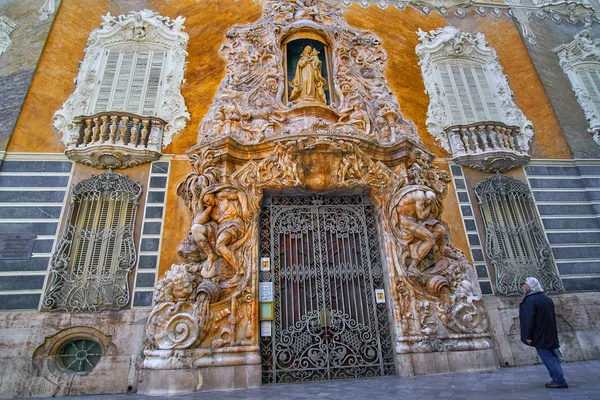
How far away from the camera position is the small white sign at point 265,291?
7086 millimetres

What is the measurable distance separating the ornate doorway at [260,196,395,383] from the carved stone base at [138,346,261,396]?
Result: 0.64 m

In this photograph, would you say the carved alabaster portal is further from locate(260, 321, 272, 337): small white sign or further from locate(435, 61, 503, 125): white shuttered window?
locate(260, 321, 272, 337): small white sign

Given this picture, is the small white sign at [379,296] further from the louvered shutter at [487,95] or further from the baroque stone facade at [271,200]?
the louvered shutter at [487,95]

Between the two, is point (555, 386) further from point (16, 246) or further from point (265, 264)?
point (16, 246)

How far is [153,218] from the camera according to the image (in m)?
7.86

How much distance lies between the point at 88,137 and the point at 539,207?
10.8m

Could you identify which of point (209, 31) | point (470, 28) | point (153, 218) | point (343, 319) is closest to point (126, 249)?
point (153, 218)

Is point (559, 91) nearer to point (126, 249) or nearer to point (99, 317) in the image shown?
point (126, 249)

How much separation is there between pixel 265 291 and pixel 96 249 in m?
3.55

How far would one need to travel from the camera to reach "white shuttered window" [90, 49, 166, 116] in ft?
30.1

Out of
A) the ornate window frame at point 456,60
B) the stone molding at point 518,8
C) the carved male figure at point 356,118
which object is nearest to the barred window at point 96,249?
the carved male figure at point 356,118

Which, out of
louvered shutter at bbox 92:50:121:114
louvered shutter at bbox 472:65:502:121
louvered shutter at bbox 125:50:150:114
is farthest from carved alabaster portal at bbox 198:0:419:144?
louvered shutter at bbox 472:65:502:121

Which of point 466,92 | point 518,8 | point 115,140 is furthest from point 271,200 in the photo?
point 518,8

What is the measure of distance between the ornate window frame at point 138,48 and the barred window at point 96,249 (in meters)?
1.37
